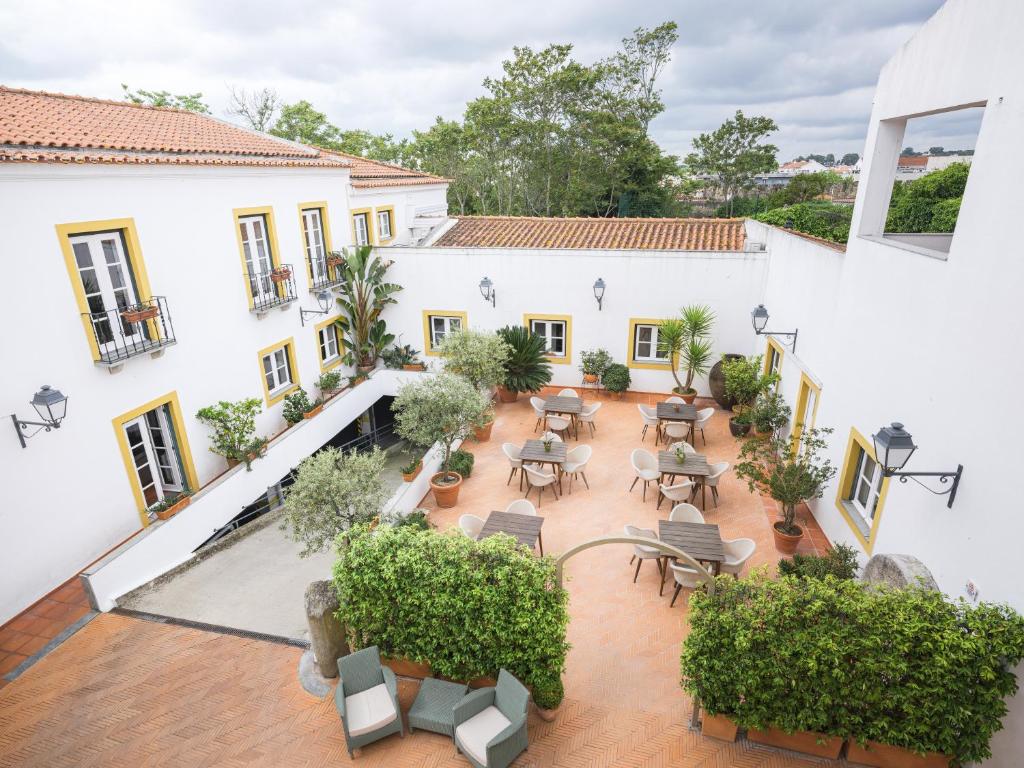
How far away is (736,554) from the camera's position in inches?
342

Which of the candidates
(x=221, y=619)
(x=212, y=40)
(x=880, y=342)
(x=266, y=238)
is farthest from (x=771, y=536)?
(x=212, y=40)

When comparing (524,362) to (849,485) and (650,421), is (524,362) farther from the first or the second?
(849,485)

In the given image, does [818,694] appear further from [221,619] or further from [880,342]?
[221,619]

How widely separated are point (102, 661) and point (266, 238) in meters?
9.55

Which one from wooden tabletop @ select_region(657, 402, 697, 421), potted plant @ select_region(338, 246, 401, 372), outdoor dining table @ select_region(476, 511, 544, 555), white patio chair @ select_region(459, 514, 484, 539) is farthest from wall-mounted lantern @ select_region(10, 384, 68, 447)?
wooden tabletop @ select_region(657, 402, 697, 421)

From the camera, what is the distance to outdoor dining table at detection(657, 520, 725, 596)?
8.29 m

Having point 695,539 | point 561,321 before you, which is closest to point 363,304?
point 561,321

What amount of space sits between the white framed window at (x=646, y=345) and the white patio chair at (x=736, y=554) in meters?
8.24

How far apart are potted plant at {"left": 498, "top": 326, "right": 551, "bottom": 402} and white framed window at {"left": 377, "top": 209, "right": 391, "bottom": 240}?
20.9 ft

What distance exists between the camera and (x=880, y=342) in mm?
7660

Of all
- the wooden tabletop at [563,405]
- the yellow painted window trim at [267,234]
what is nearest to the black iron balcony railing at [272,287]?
the yellow painted window trim at [267,234]

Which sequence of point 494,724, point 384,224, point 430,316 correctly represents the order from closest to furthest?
point 494,724 → point 430,316 → point 384,224

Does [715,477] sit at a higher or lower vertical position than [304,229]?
lower

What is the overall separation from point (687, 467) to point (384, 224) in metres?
13.7
